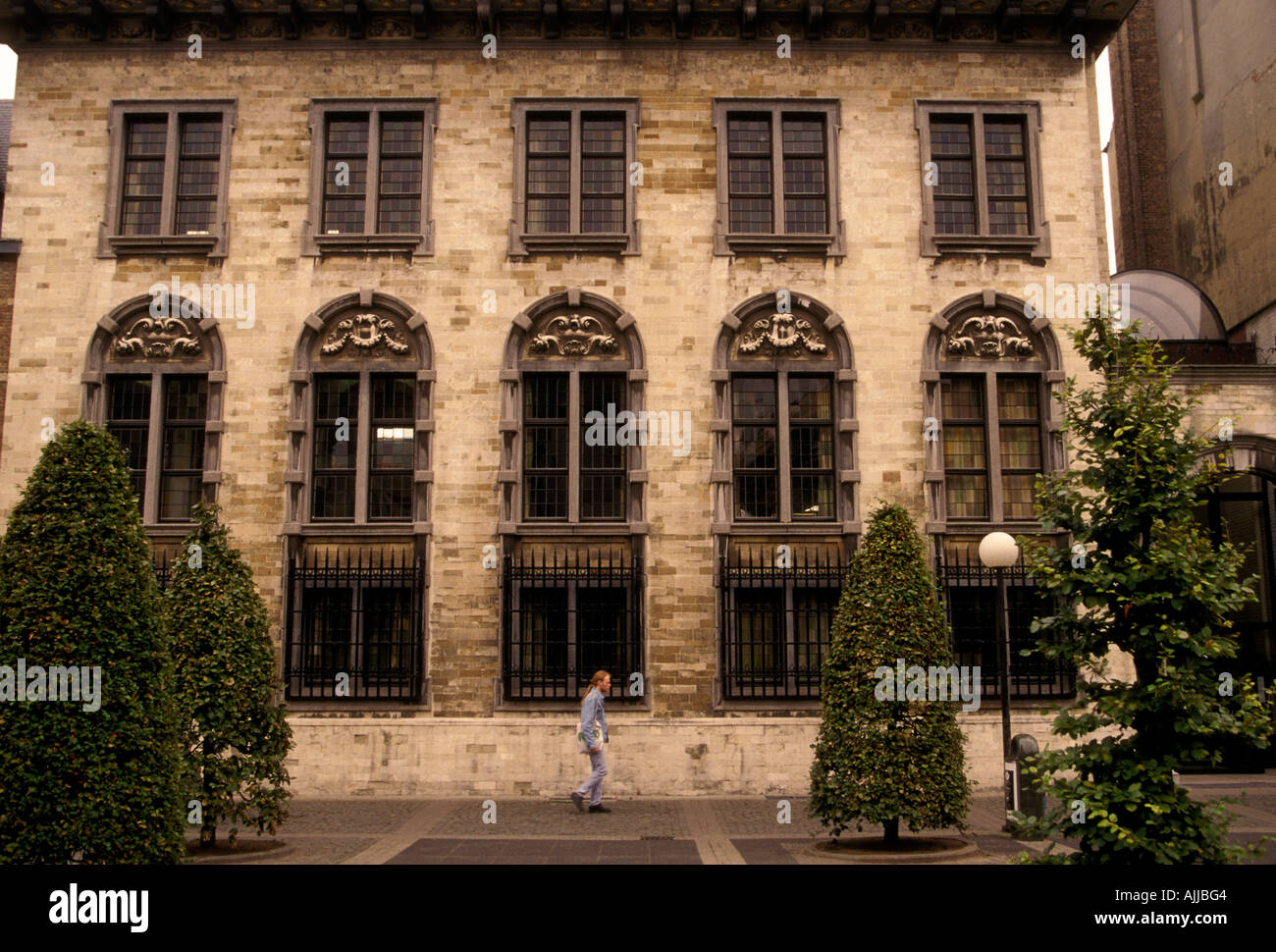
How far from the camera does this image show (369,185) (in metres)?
22.6

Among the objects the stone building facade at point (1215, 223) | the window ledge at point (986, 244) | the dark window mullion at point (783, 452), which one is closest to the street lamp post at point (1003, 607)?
the dark window mullion at point (783, 452)

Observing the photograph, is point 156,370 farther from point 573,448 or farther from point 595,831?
point 595,831

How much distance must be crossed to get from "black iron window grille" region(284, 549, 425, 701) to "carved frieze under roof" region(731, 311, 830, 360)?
7350 mm

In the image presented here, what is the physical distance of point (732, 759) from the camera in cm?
2067

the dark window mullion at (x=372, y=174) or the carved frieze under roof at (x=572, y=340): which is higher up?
the dark window mullion at (x=372, y=174)

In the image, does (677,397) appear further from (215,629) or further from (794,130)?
(215,629)

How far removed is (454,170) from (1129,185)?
2176 centimetres

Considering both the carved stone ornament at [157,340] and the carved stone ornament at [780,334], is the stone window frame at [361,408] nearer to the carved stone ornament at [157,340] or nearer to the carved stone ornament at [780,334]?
the carved stone ornament at [157,340]

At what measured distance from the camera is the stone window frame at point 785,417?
71.0 ft

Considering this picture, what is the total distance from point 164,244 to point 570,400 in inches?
331

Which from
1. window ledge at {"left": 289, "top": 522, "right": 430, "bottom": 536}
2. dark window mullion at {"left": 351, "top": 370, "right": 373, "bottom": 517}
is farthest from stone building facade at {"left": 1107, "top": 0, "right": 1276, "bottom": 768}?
dark window mullion at {"left": 351, "top": 370, "right": 373, "bottom": 517}

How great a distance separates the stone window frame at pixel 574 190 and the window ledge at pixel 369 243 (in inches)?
72.2

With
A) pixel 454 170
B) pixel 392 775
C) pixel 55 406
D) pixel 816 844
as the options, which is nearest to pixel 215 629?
pixel 392 775

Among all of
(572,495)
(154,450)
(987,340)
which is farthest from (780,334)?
(154,450)
